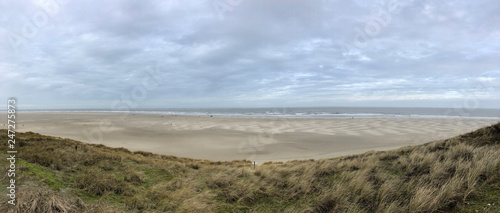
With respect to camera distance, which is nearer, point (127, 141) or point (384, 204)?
point (384, 204)

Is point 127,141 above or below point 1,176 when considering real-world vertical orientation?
below

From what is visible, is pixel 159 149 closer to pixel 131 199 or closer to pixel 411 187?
pixel 131 199

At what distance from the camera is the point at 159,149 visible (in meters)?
20.6

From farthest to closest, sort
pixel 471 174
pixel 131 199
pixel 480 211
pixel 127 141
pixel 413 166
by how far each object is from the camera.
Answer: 1. pixel 127 141
2. pixel 413 166
3. pixel 131 199
4. pixel 471 174
5. pixel 480 211

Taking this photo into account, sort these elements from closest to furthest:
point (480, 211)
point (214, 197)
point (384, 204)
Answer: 1. point (480, 211)
2. point (384, 204)
3. point (214, 197)

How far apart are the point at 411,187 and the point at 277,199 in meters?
2.98

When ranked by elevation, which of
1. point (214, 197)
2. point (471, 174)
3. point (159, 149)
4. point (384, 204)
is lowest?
point (159, 149)

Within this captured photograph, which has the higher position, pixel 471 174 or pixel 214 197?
pixel 471 174

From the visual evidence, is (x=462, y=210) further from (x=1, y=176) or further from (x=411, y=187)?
(x=1, y=176)

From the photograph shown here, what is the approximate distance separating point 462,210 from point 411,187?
4.03 ft

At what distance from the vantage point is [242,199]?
549cm

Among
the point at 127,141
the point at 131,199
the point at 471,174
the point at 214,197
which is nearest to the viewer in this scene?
the point at 471,174

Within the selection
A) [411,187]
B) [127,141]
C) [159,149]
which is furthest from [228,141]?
[411,187]

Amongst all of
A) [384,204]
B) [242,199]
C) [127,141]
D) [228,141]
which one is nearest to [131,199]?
[242,199]
